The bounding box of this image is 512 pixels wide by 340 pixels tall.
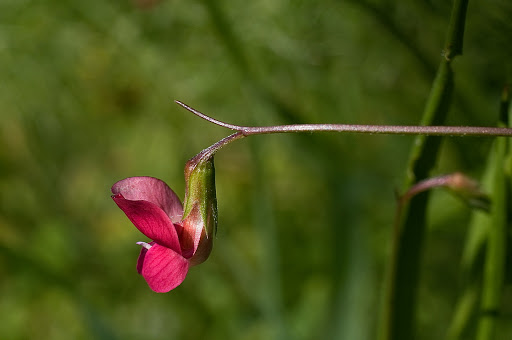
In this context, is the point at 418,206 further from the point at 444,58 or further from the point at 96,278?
the point at 96,278

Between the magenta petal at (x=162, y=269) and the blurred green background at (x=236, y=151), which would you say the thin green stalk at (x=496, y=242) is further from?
the magenta petal at (x=162, y=269)

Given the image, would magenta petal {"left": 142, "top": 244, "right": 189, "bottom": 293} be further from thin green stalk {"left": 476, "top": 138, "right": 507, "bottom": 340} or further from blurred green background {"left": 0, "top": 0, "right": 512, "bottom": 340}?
blurred green background {"left": 0, "top": 0, "right": 512, "bottom": 340}

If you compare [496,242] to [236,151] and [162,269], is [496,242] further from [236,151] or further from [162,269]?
[236,151]

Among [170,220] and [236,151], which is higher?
[236,151]

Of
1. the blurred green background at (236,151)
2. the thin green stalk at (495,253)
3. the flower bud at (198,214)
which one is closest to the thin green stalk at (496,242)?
the thin green stalk at (495,253)

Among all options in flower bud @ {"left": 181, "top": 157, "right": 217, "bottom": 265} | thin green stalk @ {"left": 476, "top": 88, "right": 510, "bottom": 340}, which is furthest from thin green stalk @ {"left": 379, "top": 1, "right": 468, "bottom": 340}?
flower bud @ {"left": 181, "top": 157, "right": 217, "bottom": 265}

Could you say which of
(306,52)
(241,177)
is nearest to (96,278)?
(241,177)

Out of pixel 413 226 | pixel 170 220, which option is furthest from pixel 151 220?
pixel 413 226

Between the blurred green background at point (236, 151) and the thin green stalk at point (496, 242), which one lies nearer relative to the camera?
the thin green stalk at point (496, 242)
